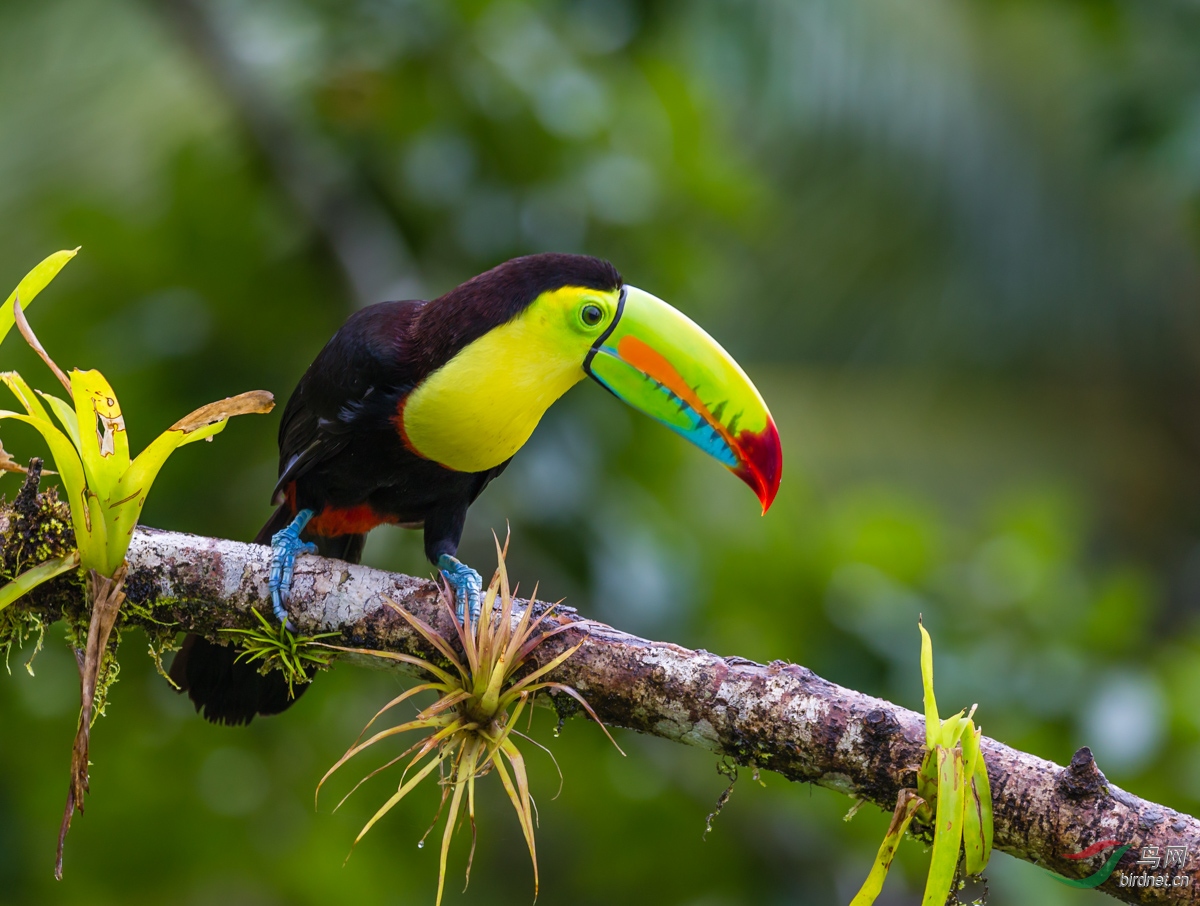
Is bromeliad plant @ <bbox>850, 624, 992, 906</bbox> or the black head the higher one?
the black head

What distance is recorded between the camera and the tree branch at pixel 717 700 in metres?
1.49

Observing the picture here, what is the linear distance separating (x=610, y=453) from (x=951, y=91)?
4.96 meters

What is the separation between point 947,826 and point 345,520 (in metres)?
1.48

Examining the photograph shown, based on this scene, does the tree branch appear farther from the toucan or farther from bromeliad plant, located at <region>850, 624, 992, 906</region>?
the toucan

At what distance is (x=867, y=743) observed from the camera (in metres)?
1.57

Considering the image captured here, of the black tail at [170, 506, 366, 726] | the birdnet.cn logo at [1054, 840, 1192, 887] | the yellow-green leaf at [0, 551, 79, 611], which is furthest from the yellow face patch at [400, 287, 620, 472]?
the birdnet.cn logo at [1054, 840, 1192, 887]

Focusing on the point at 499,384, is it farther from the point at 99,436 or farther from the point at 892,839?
the point at 892,839

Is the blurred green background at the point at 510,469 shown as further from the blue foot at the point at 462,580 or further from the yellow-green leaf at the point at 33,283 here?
the yellow-green leaf at the point at 33,283

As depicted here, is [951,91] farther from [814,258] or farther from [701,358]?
[701,358]

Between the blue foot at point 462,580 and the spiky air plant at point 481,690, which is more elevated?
the spiky air plant at point 481,690

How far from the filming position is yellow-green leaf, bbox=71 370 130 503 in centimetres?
162

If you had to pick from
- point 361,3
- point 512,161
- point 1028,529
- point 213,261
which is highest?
point 361,3

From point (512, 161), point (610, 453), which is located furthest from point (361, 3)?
point (610, 453)

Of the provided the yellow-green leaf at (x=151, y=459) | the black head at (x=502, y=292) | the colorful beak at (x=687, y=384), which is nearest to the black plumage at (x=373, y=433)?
the black head at (x=502, y=292)
